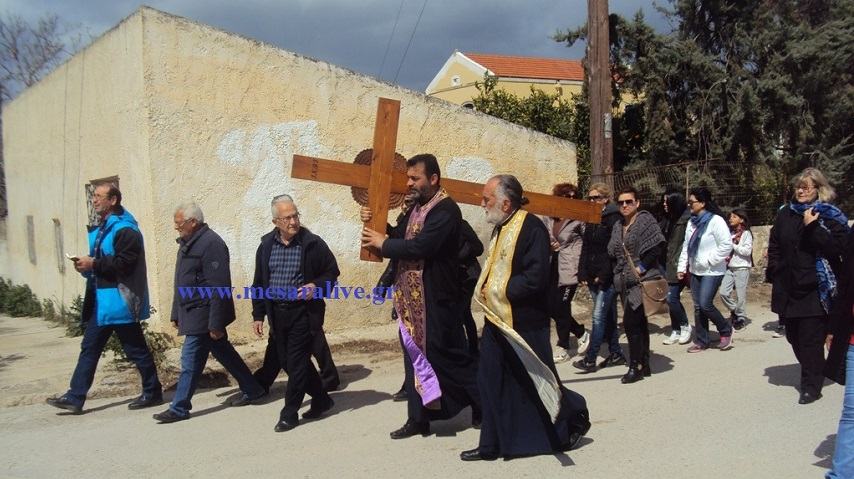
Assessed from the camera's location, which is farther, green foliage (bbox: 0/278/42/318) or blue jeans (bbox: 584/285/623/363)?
green foliage (bbox: 0/278/42/318)

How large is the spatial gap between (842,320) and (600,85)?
714 centimetres

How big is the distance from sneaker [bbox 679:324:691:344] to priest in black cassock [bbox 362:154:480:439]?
3583mm

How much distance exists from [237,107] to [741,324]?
21.0 ft

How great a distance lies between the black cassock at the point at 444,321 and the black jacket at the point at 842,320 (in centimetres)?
214

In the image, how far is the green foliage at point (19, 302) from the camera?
1085 centimetres

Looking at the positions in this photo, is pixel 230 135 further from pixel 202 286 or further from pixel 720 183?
pixel 720 183

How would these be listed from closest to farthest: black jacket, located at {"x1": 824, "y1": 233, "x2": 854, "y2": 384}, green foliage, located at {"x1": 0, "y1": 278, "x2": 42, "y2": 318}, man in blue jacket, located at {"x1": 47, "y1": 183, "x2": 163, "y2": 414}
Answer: black jacket, located at {"x1": 824, "y1": 233, "x2": 854, "y2": 384} < man in blue jacket, located at {"x1": 47, "y1": 183, "x2": 163, "y2": 414} < green foliage, located at {"x1": 0, "y1": 278, "x2": 42, "y2": 318}

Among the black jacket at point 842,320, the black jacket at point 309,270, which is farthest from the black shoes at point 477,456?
the black jacket at point 842,320

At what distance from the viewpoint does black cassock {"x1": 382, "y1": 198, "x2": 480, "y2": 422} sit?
4457mm

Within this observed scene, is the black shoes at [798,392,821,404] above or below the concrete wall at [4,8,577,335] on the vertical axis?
below

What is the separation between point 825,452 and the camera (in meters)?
4.07

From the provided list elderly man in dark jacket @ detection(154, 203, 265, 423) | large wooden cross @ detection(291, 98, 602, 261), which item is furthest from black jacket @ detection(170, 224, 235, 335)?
large wooden cross @ detection(291, 98, 602, 261)

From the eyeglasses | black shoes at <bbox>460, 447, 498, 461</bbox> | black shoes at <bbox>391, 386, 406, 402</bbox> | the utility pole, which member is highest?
the utility pole

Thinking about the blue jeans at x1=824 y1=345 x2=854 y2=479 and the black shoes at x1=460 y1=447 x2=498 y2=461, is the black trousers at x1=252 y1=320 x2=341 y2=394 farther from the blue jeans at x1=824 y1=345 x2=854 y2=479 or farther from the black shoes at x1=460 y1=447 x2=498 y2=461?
the blue jeans at x1=824 y1=345 x2=854 y2=479
